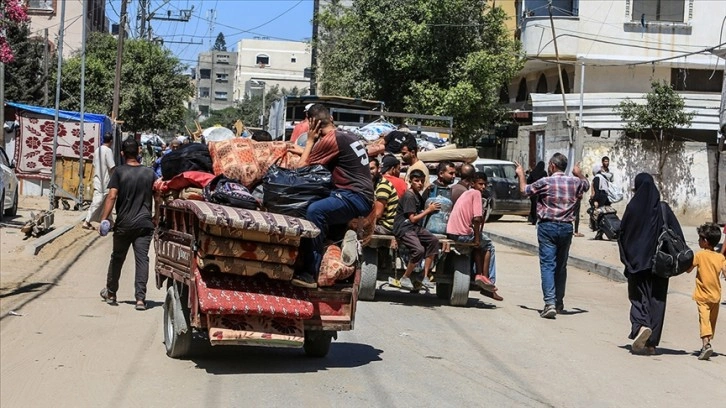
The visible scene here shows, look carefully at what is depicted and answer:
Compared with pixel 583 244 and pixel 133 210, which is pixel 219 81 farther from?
pixel 133 210

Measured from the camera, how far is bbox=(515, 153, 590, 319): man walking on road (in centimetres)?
1174

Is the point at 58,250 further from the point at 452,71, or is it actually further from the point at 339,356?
the point at 452,71

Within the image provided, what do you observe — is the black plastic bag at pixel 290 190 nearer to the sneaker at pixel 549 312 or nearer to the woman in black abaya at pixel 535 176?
the sneaker at pixel 549 312

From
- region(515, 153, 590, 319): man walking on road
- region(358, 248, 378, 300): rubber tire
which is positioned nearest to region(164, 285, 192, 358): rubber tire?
region(358, 248, 378, 300): rubber tire

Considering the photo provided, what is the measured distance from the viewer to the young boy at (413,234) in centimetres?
1177

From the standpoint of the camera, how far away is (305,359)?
28.1ft

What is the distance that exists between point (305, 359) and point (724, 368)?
4.02m

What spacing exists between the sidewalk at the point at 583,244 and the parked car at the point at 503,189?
0.44 meters

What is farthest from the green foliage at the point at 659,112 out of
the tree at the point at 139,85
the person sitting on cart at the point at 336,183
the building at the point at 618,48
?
the tree at the point at 139,85

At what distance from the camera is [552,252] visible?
1184 centimetres

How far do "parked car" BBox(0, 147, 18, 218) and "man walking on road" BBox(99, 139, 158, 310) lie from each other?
10632mm

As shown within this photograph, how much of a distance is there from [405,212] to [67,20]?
5517 centimetres

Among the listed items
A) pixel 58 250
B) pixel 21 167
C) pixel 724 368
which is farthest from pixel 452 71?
pixel 724 368

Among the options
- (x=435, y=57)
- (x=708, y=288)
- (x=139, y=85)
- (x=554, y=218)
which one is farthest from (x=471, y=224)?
(x=139, y=85)
